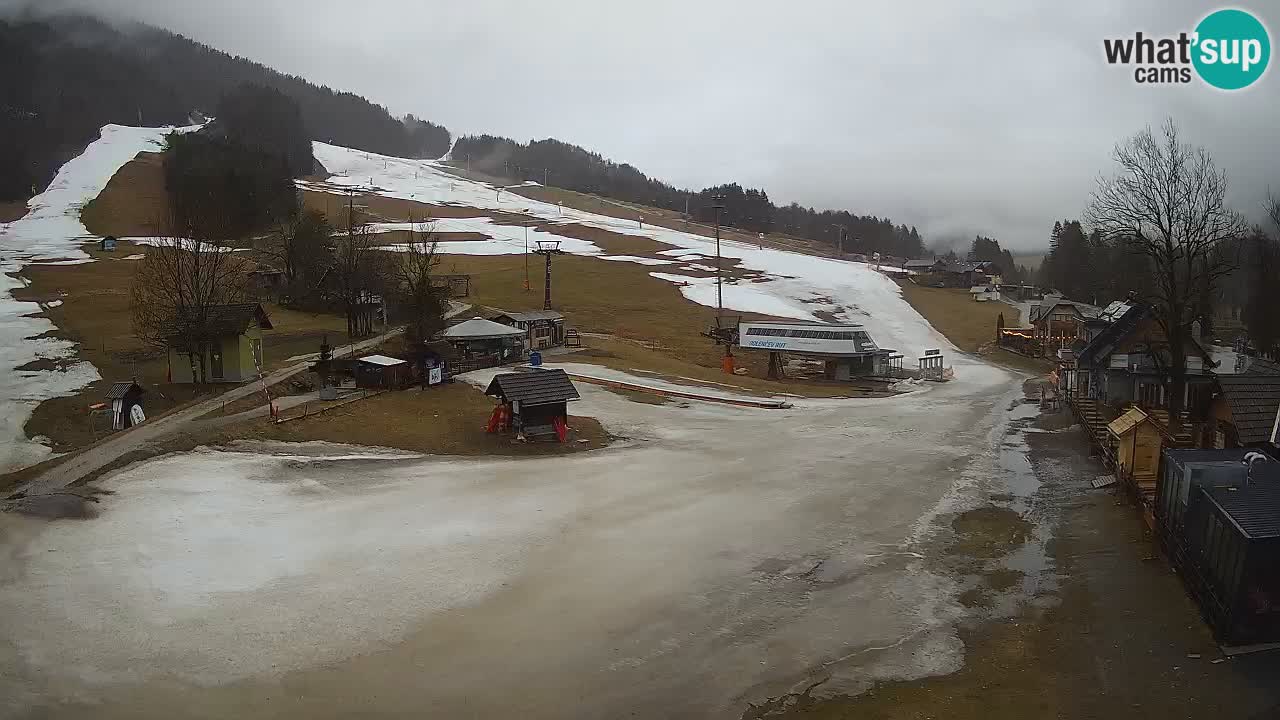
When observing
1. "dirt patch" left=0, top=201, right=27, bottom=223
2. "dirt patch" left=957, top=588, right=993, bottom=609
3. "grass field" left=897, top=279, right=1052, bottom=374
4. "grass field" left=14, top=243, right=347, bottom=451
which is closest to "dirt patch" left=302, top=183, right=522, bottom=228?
"dirt patch" left=0, top=201, right=27, bottom=223

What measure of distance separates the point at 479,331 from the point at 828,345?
908 inches

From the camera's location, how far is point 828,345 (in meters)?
54.8

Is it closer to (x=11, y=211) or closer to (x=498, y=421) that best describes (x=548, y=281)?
(x=498, y=421)

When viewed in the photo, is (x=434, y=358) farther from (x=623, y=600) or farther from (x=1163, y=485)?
(x=1163, y=485)

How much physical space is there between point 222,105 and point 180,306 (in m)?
124

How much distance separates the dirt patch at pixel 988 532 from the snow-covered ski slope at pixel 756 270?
139 feet

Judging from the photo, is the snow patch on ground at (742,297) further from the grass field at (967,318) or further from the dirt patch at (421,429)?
the dirt patch at (421,429)

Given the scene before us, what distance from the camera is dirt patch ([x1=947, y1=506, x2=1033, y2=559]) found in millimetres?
20438

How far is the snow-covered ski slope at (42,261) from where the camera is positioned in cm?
3344

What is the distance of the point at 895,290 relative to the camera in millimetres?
98250

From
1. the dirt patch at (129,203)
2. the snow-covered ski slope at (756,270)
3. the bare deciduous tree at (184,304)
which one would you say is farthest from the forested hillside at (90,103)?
the bare deciduous tree at (184,304)

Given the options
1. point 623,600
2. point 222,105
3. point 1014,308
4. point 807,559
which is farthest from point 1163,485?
point 222,105

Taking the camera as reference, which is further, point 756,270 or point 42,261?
point 756,270

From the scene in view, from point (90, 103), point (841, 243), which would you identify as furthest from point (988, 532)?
point (90, 103)
